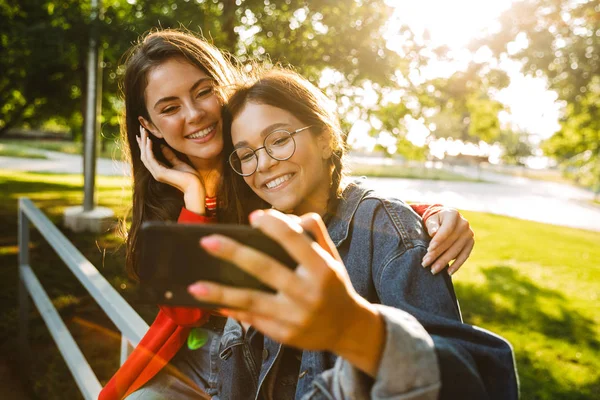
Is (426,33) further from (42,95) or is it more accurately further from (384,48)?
(42,95)

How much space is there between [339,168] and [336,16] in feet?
14.6

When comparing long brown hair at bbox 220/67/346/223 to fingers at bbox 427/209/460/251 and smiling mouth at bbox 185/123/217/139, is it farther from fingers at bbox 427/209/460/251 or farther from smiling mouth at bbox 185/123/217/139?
fingers at bbox 427/209/460/251

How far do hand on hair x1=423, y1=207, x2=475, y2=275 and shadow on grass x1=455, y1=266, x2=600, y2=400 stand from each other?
135 inches

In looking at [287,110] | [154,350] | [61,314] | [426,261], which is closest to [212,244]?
[426,261]

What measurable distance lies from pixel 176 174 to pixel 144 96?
480 mm

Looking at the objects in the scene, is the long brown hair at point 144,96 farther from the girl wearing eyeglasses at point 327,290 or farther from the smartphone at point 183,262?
the smartphone at point 183,262

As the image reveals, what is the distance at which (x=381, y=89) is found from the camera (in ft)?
21.9

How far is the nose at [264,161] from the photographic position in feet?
5.18

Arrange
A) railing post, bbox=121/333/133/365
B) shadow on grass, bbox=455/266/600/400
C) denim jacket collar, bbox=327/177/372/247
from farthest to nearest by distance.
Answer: shadow on grass, bbox=455/266/600/400
railing post, bbox=121/333/133/365
denim jacket collar, bbox=327/177/372/247

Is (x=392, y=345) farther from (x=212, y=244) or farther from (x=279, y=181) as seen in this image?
(x=279, y=181)

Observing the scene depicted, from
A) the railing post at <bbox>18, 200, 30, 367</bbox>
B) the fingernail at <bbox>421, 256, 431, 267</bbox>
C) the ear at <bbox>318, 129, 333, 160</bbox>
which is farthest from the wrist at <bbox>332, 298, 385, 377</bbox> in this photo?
the railing post at <bbox>18, 200, 30, 367</bbox>

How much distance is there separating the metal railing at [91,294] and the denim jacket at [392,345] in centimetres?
41

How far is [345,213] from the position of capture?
1.42m

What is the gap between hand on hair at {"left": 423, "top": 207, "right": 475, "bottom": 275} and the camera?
1.13 m
